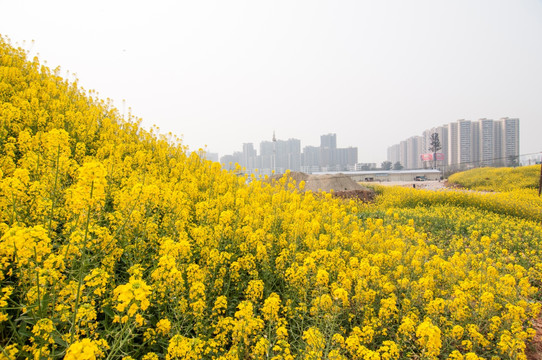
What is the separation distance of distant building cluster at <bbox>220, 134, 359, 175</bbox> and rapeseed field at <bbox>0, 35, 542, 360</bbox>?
3935 cm

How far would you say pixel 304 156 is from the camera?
80.9 metres

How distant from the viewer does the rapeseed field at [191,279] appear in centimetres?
185

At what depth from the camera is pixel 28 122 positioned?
4324 mm

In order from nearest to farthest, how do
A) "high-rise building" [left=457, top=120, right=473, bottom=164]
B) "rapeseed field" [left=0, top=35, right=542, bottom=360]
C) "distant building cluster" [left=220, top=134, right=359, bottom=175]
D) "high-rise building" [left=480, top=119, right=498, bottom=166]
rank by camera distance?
1. "rapeseed field" [left=0, top=35, right=542, bottom=360]
2. "distant building cluster" [left=220, top=134, right=359, bottom=175]
3. "high-rise building" [left=480, top=119, right=498, bottom=166]
4. "high-rise building" [left=457, top=120, right=473, bottom=164]

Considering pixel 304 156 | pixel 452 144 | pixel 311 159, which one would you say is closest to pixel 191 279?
pixel 304 156

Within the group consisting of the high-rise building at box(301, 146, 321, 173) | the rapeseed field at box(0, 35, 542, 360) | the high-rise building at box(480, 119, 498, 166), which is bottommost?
the rapeseed field at box(0, 35, 542, 360)

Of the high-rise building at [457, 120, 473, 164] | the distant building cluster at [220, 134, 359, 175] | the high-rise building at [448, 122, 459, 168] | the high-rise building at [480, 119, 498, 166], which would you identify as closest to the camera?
the distant building cluster at [220, 134, 359, 175]

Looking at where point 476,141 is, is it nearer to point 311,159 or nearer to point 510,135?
point 510,135

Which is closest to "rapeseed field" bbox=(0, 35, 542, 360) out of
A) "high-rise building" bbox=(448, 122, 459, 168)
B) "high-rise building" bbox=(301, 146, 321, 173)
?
"high-rise building" bbox=(301, 146, 321, 173)

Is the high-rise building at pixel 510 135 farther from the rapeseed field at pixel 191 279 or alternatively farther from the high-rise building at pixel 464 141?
the rapeseed field at pixel 191 279

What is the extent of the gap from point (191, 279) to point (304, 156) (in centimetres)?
7939

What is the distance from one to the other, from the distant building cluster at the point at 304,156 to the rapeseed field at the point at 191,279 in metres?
39.3

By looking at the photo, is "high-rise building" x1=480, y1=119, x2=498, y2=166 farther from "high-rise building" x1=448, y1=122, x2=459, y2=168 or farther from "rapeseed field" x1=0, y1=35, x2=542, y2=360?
"rapeseed field" x1=0, y1=35, x2=542, y2=360

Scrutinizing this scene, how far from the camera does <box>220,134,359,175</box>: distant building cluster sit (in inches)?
1925
